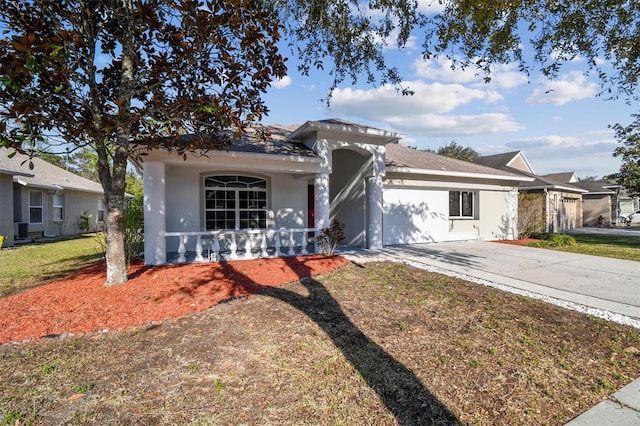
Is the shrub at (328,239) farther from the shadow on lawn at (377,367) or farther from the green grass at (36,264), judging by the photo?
the green grass at (36,264)

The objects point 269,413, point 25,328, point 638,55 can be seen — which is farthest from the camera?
point 638,55

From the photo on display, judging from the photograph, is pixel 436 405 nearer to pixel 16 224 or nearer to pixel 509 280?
pixel 509 280

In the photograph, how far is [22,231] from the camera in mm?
16219

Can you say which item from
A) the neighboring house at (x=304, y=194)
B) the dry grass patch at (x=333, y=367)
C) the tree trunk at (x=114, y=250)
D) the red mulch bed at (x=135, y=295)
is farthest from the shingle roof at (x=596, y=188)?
the tree trunk at (x=114, y=250)

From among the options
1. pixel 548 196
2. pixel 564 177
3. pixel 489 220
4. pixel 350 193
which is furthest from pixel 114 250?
pixel 564 177

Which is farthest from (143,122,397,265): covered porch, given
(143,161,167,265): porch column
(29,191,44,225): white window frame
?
(29,191,44,225): white window frame

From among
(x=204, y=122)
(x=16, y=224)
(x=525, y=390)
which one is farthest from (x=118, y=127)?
(x=16, y=224)

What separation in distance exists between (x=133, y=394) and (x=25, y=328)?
290cm

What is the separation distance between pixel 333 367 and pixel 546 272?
737 centimetres

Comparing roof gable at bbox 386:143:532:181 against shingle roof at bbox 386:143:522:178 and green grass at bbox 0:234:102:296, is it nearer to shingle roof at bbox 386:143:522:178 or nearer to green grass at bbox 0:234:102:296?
shingle roof at bbox 386:143:522:178

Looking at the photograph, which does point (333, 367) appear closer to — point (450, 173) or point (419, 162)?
point (450, 173)

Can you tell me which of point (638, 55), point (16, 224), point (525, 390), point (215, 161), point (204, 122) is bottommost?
point (525, 390)

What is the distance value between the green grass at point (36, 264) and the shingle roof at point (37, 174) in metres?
3.44

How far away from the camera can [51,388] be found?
11.5 ft
